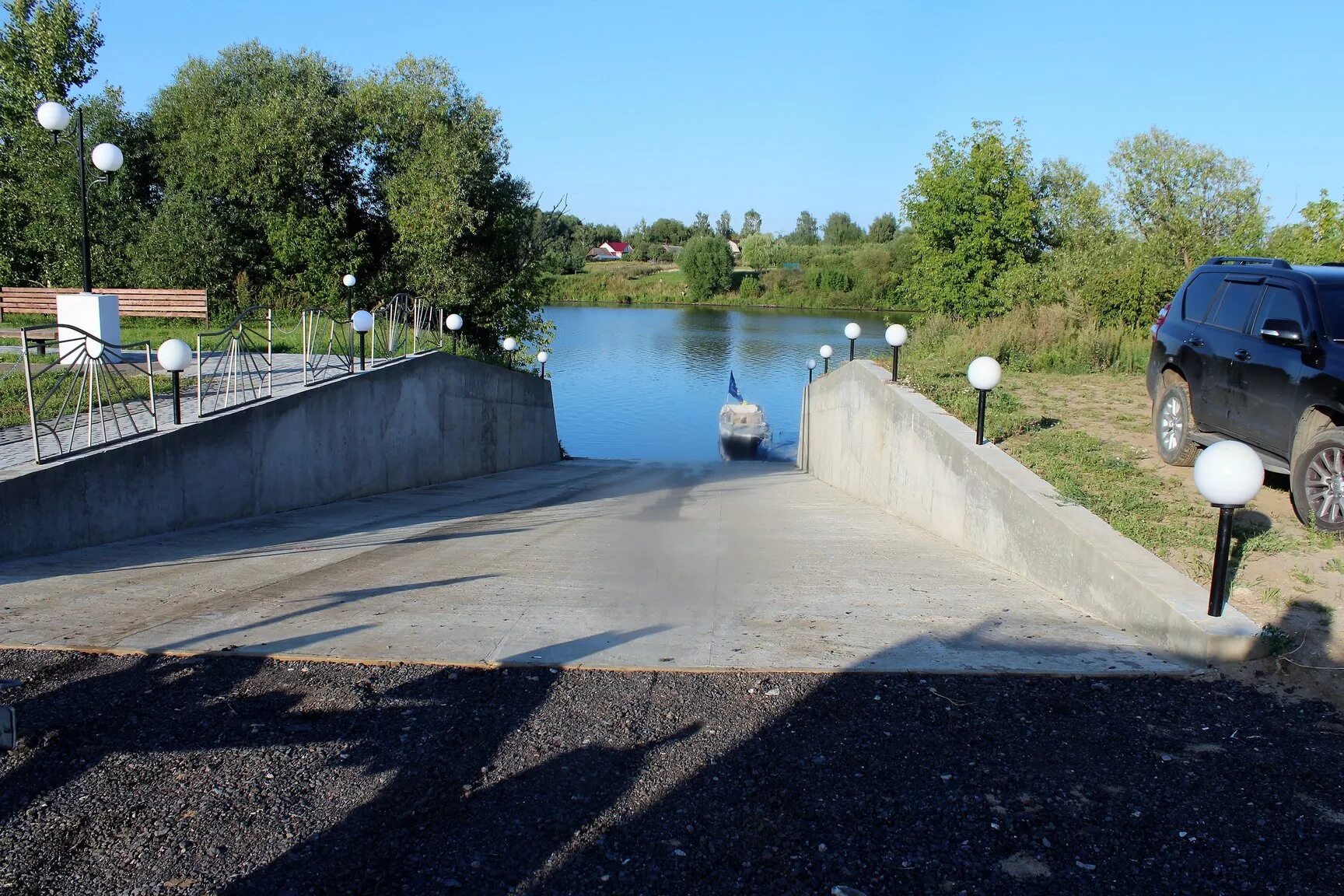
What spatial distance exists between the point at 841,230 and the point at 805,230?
49.7ft

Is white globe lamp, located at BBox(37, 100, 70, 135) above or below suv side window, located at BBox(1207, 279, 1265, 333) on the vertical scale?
above

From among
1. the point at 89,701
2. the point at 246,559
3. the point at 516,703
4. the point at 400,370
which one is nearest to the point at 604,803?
the point at 516,703

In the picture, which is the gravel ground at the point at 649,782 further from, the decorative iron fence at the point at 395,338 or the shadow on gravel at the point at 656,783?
the decorative iron fence at the point at 395,338

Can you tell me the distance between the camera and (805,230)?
146 meters

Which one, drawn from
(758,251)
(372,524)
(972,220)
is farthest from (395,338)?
(758,251)

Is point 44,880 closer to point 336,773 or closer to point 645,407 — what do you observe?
point 336,773

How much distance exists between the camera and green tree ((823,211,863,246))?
129m

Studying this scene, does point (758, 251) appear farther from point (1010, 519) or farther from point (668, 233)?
point (1010, 519)

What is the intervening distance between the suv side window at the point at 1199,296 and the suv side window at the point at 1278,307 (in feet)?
2.80

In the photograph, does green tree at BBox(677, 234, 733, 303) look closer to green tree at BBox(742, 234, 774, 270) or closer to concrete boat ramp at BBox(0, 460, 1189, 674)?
green tree at BBox(742, 234, 774, 270)

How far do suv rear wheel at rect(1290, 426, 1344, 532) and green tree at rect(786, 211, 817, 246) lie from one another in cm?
13223

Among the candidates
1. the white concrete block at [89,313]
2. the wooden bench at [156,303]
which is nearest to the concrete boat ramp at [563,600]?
the white concrete block at [89,313]

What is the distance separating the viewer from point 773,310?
302 ft

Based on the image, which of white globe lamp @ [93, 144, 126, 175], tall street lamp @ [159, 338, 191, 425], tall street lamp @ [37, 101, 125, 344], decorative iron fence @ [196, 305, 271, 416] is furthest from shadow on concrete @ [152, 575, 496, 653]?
white globe lamp @ [93, 144, 126, 175]
